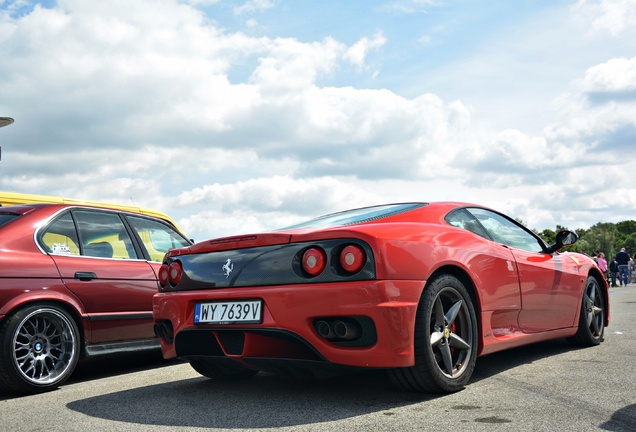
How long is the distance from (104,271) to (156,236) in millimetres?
931

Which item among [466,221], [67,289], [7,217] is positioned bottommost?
[67,289]

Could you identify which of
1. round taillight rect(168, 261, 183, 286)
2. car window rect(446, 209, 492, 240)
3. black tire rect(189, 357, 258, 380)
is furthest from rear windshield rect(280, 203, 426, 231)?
black tire rect(189, 357, 258, 380)

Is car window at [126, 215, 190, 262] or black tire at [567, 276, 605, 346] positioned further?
car window at [126, 215, 190, 262]

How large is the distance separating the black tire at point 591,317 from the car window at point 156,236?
375 cm

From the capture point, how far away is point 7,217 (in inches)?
209

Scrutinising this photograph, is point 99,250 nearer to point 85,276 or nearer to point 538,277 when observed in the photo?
point 85,276

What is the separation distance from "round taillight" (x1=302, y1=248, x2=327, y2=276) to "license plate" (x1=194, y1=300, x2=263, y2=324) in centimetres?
35

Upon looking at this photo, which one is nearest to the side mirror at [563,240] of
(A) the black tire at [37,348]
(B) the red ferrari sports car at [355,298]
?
(B) the red ferrari sports car at [355,298]

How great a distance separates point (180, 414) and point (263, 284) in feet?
2.76

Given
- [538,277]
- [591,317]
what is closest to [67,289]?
[538,277]

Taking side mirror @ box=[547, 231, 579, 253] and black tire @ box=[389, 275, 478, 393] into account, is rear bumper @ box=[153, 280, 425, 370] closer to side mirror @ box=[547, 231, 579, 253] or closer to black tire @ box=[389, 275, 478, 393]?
black tire @ box=[389, 275, 478, 393]

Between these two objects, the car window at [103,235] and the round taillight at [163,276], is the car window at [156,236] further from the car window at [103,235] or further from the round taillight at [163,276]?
the round taillight at [163,276]

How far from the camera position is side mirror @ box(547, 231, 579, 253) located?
5786mm

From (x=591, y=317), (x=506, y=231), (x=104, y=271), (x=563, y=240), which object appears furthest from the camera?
(x=591, y=317)
